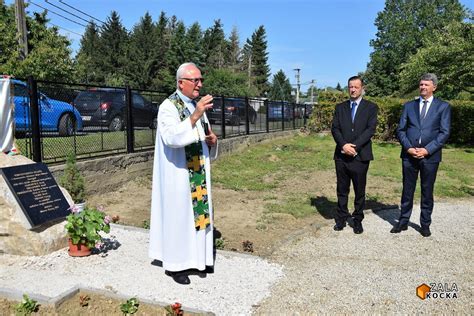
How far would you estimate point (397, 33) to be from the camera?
55.7 meters

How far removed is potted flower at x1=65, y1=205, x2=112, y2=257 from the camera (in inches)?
176

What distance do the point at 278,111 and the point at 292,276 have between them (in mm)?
15495

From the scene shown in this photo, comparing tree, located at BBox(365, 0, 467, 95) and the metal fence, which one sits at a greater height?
tree, located at BBox(365, 0, 467, 95)

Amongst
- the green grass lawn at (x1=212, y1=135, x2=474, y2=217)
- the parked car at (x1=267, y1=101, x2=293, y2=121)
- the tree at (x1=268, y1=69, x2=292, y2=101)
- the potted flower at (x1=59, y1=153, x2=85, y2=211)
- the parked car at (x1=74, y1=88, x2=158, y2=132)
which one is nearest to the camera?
the potted flower at (x1=59, y1=153, x2=85, y2=211)

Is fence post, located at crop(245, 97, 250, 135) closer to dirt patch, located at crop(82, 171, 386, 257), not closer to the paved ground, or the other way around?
dirt patch, located at crop(82, 171, 386, 257)

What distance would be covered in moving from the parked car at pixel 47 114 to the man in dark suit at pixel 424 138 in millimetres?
5379

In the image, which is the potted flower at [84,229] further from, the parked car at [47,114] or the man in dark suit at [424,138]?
the man in dark suit at [424,138]

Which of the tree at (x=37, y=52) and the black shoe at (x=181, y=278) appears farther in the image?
the tree at (x=37, y=52)

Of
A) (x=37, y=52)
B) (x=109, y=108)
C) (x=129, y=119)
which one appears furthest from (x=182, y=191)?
(x=37, y=52)

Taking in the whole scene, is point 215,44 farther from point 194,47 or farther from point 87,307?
point 87,307

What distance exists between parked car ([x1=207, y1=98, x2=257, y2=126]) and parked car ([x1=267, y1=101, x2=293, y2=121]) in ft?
8.75

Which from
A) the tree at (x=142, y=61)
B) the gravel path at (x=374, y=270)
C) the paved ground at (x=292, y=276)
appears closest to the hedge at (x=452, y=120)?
the gravel path at (x=374, y=270)

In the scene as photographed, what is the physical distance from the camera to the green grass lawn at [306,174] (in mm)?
8211

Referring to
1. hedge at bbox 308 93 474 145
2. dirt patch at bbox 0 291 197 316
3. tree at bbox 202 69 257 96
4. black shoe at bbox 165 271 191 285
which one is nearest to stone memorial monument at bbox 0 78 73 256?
dirt patch at bbox 0 291 197 316
